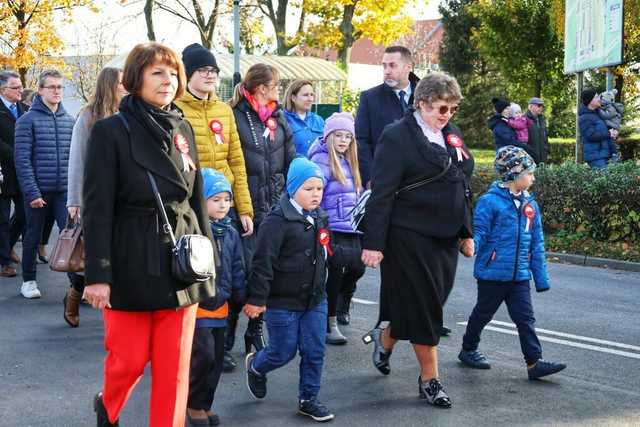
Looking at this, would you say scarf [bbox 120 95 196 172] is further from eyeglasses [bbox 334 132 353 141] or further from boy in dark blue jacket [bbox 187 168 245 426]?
eyeglasses [bbox 334 132 353 141]

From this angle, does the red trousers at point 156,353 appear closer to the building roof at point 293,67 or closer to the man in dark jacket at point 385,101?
the man in dark jacket at point 385,101

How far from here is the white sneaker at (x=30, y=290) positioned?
8719mm

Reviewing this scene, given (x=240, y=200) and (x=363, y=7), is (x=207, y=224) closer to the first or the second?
(x=240, y=200)

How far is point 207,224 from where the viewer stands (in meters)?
4.35

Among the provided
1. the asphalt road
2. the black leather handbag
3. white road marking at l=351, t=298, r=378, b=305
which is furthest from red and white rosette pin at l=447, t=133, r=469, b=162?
white road marking at l=351, t=298, r=378, b=305

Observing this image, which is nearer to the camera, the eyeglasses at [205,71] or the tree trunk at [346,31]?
the eyeglasses at [205,71]

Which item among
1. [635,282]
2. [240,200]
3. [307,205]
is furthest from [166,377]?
[635,282]

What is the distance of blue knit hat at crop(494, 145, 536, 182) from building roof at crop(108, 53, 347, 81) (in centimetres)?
2817

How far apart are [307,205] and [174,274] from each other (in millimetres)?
1597

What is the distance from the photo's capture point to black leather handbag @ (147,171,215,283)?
12.9 feet

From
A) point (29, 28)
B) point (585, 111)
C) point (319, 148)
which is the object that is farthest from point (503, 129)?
point (29, 28)

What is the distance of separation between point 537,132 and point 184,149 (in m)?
11.4

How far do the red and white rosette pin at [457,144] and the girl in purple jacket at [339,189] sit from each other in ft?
5.21

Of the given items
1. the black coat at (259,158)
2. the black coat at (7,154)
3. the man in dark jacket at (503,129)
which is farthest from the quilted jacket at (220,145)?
the man in dark jacket at (503,129)
